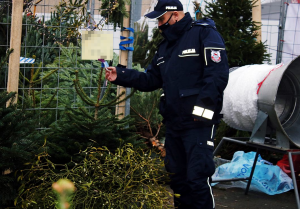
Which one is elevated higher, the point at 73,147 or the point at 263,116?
the point at 263,116

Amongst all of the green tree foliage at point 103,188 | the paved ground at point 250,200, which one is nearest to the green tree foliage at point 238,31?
the paved ground at point 250,200

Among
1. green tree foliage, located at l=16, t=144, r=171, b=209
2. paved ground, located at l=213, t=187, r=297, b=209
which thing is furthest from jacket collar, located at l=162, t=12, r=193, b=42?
paved ground, located at l=213, t=187, r=297, b=209

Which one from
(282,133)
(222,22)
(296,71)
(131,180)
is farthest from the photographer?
(222,22)

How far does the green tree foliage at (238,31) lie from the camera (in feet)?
19.1

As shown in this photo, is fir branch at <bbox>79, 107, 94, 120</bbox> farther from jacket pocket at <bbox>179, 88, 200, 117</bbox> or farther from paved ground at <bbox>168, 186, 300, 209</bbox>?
paved ground at <bbox>168, 186, 300, 209</bbox>

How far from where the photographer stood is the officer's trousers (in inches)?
114

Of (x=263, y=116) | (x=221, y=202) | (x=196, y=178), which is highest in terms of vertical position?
(x=263, y=116)

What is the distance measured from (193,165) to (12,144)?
1.24 metres

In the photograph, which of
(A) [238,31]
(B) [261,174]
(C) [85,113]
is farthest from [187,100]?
(A) [238,31]

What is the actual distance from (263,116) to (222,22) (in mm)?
2477

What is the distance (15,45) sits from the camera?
3.39 meters

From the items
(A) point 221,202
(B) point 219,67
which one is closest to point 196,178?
(B) point 219,67

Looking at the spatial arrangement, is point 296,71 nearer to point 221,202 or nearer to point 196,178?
point 221,202

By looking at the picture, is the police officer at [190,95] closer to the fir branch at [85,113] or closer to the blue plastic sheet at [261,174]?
the fir branch at [85,113]
